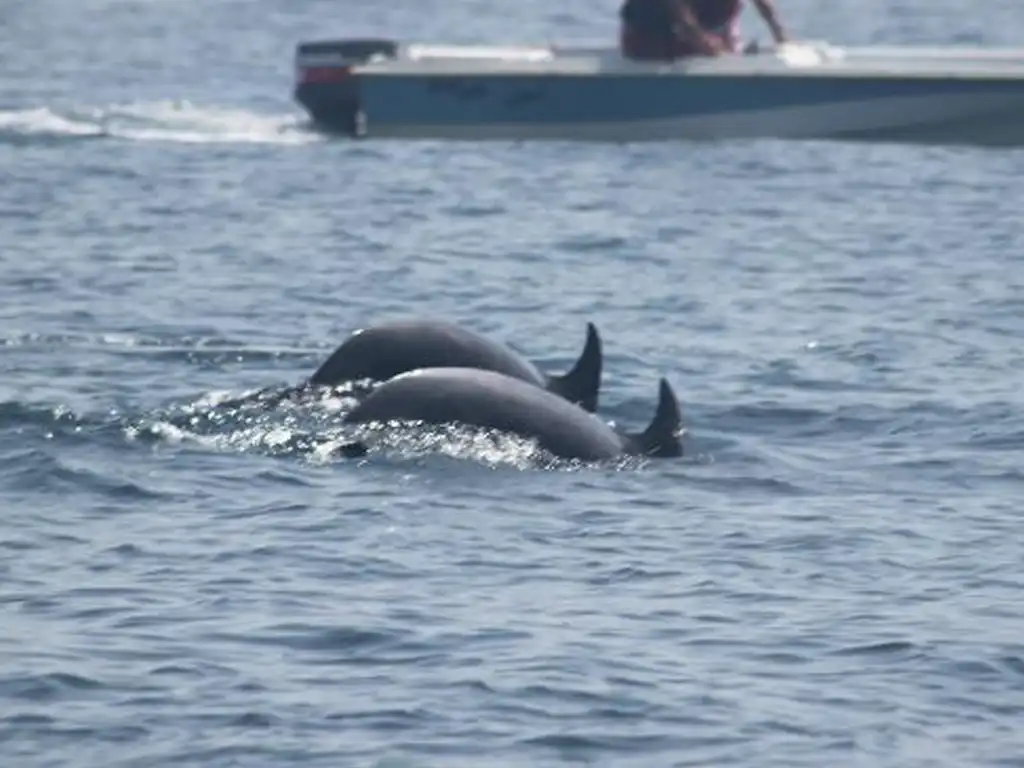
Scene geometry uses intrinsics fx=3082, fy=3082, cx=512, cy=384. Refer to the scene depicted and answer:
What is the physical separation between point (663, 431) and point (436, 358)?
191cm

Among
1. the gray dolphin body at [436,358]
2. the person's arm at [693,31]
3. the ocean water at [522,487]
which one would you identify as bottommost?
the ocean water at [522,487]

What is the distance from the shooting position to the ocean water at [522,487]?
13.0m

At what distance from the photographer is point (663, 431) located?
59.2 ft

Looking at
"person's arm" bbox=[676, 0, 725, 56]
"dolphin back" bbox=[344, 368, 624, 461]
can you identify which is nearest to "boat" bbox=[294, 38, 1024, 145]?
"person's arm" bbox=[676, 0, 725, 56]

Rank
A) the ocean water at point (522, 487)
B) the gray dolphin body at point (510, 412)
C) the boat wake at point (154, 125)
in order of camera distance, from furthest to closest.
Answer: the boat wake at point (154, 125) < the gray dolphin body at point (510, 412) < the ocean water at point (522, 487)

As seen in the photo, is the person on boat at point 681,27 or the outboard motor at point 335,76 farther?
the outboard motor at point 335,76

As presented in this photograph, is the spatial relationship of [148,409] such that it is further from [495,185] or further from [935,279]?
[495,185]

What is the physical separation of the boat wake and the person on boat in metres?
4.58

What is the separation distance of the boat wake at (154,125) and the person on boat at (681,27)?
15.0 feet

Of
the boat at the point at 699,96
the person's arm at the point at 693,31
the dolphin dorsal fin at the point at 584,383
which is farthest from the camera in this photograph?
the boat at the point at 699,96

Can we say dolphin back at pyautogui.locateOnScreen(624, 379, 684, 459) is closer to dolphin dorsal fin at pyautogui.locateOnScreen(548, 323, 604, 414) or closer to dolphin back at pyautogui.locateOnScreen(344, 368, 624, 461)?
dolphin back at pyautogui.locateOnScreen(344, 368, 624, 461)

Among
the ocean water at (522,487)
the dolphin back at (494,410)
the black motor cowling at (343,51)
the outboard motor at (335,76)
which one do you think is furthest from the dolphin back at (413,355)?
the black motor cowling at (343,51)

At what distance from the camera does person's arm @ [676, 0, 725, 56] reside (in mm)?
34594

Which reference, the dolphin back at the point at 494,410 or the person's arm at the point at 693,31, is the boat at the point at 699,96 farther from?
the dolphin back at the point at 494,410
